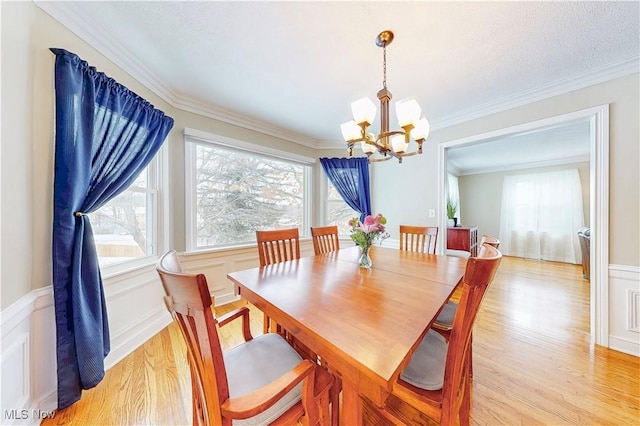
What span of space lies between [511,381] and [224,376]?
6.30 ft

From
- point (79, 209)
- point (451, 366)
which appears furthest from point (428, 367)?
point (79, 209)

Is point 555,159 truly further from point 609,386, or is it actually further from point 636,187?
point 609,386

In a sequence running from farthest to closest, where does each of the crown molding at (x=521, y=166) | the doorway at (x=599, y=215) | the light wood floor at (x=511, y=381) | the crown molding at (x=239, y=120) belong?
the crown molding at (x=521, y=166) → the crown molding at (x=239, y=120) → the doorway at (x=599, y=215) → the light wood floor at (x=511, y=381)

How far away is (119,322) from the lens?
1.75 m

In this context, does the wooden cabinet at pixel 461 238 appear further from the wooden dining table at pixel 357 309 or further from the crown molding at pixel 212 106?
the wooden dining table at pixel 357 309

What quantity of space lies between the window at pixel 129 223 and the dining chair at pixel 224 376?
1334 millimetres

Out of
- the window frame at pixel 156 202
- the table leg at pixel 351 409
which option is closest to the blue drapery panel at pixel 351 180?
the window frame at pixel 156 202

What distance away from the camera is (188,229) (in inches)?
98.2

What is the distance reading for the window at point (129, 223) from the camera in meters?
1.73

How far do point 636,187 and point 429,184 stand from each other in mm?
1647

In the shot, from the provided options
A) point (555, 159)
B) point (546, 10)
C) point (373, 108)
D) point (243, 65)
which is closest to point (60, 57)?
point (243, 65)

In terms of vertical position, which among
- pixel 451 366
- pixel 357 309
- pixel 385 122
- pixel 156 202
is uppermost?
pixel 385 122

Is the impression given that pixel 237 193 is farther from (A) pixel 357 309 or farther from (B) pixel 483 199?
(B) pixel 483 199

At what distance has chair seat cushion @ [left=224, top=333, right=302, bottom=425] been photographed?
80 centimetres
